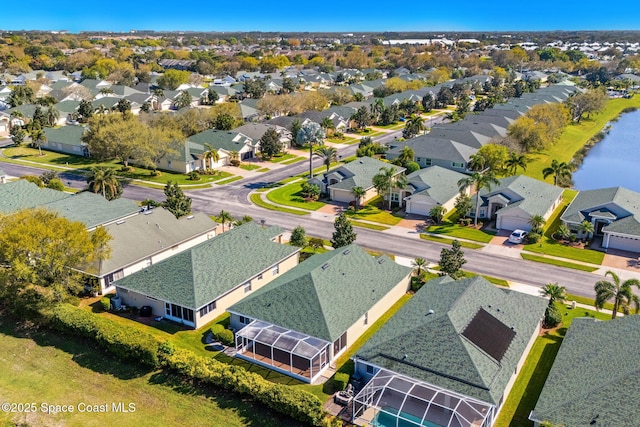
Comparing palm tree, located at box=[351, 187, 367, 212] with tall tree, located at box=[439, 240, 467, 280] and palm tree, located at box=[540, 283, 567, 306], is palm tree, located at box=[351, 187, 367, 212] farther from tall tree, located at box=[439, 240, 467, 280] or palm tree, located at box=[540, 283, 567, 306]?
palm tree, located at box=[540, 283, 567, 306]

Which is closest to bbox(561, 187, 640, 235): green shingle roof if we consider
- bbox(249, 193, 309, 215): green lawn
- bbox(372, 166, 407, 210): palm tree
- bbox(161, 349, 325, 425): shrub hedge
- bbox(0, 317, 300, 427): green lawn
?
bbox(372, 166, 407, 210): palm tree

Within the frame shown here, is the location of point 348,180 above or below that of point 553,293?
above

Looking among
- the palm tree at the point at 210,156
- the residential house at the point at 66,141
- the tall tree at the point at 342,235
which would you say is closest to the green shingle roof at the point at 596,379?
the tall tree at the point at 342,235

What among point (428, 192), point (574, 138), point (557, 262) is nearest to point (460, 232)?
point (428, 192)

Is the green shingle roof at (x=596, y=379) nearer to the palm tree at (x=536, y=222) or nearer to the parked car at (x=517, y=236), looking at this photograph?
the parked car at (x=517, y=236)

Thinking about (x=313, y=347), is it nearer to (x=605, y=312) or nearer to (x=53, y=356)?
(x=53, y=356)

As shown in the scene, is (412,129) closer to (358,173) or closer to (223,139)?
(358,173)
